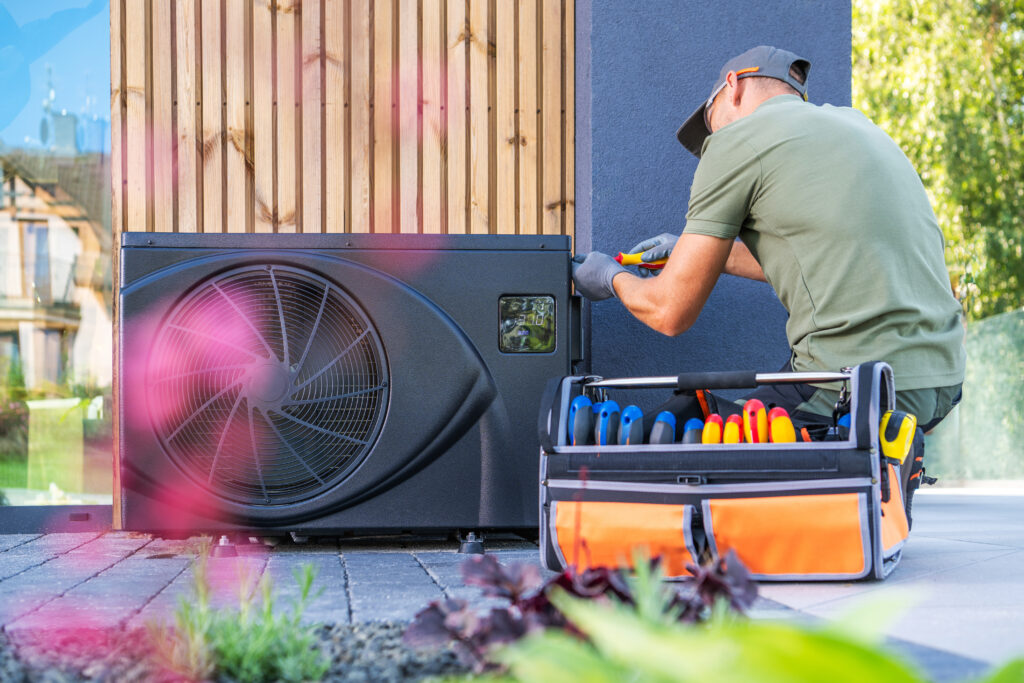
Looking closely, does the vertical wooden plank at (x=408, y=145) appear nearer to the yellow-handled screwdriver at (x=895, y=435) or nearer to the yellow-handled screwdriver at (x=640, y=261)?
the yellow-handled screwdriver at (x=640, y=261)

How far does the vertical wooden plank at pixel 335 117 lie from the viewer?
2650mm

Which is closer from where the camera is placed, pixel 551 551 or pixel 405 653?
pixel 405 653

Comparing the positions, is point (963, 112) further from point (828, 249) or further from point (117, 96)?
point (117, 96)

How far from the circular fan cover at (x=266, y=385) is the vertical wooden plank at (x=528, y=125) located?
2.59ft

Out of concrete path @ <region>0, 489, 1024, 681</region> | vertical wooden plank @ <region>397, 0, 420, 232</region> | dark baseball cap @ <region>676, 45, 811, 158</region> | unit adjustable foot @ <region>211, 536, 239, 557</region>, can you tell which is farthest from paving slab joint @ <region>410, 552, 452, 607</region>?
dark baseball cap @ <region>676, 45, 811, 158</region>

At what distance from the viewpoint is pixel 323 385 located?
2055mm

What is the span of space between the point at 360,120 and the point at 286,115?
197 millimetres

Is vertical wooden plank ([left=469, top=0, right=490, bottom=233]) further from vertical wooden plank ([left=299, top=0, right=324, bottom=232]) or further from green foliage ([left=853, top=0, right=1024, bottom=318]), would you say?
green foliage ([left=853, top=0, right=1024, bottom=318])

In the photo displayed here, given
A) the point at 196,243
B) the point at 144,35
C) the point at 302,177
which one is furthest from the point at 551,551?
the point at 144,35

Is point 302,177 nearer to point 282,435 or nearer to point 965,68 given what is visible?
point 282,435

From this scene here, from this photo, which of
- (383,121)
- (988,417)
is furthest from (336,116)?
(988,417)

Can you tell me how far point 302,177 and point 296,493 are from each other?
0.96 metres

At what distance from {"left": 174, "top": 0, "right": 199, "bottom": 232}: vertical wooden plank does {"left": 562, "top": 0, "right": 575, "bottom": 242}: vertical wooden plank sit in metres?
1.00

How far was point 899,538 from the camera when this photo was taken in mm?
1696
